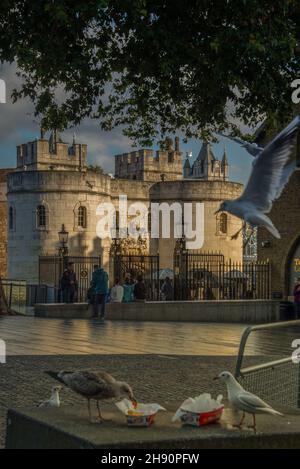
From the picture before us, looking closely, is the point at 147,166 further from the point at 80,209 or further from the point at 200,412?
the point at 200,412

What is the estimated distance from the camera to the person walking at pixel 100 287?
25297mm

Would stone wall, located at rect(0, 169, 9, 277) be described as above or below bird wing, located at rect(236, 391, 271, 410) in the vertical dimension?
above

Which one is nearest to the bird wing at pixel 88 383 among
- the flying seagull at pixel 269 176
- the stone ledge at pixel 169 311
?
the flying seagull at pixel 269 176

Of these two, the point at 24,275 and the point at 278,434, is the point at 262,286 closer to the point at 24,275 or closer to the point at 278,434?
the point at 278,434

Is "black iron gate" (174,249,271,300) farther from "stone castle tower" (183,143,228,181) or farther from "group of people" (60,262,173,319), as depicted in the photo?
"stone castle tower" (183,143,228,181)

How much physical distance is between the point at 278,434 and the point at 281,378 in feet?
10.1

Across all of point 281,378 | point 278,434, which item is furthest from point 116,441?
point 281,378

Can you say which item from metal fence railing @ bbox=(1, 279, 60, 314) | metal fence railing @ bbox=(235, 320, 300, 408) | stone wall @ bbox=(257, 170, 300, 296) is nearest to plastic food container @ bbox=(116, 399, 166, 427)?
metal fence railing @ bbox=(235, 320, 300, 408)

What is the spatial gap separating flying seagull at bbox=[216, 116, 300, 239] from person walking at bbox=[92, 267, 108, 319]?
798 inches

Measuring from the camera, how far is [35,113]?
62.1 feet

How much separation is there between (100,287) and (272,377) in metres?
17.2

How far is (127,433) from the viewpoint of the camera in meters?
5.21

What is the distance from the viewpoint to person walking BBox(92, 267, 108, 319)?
2530cm

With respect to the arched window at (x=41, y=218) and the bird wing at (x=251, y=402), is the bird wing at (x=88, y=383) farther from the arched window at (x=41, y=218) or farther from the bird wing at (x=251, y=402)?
the arched window at (x=41, y=218)
